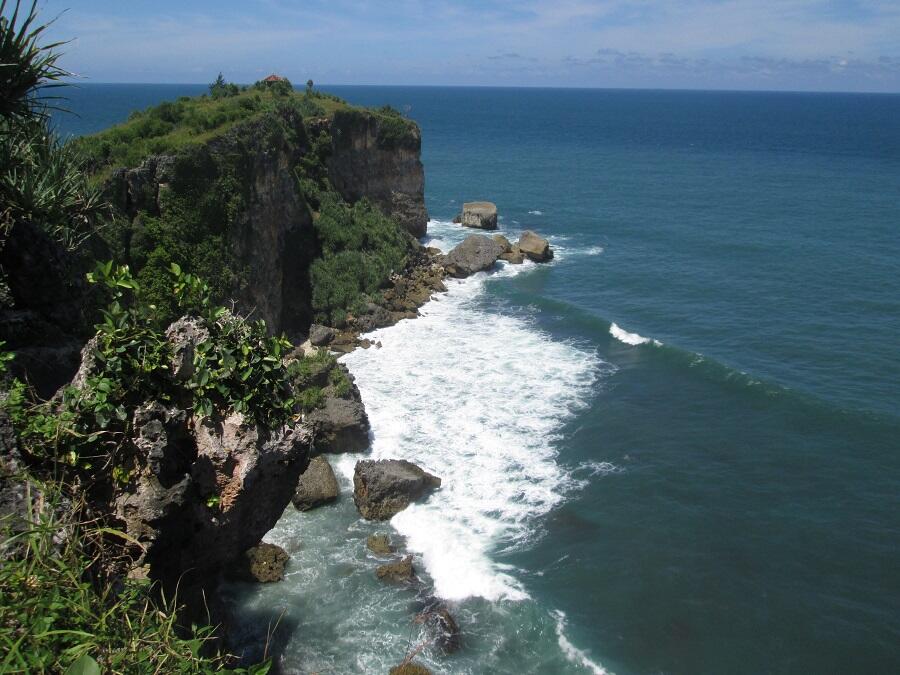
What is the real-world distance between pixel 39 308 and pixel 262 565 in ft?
37.5

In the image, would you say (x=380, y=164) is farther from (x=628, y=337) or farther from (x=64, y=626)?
(x=64, y=626)

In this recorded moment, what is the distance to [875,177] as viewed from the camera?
94188 mm

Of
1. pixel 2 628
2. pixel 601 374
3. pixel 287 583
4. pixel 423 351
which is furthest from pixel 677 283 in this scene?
pixel 2 628

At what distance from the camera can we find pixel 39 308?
12.8 m

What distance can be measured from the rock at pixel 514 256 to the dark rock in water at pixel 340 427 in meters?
29.6

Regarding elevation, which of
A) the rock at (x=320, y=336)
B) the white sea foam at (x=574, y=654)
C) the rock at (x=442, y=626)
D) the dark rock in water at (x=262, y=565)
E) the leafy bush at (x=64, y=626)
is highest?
the leafy bush at (x=64, y=626)

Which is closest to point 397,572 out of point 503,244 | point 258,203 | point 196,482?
point 196,482

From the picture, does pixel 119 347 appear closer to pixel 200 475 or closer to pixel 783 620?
pixel 200 475

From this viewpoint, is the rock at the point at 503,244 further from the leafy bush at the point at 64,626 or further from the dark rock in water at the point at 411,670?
the leafy bush at the point at 64,626

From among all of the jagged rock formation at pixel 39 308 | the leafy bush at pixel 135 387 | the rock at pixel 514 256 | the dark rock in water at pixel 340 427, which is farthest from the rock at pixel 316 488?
the rock at pixel 514 256

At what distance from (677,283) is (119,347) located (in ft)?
149

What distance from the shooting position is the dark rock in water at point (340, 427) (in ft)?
92.6

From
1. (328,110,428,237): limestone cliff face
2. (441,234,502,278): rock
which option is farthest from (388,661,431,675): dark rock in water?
(328,110,428,237): limestone cliff face

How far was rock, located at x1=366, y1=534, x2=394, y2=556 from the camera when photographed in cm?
2272
